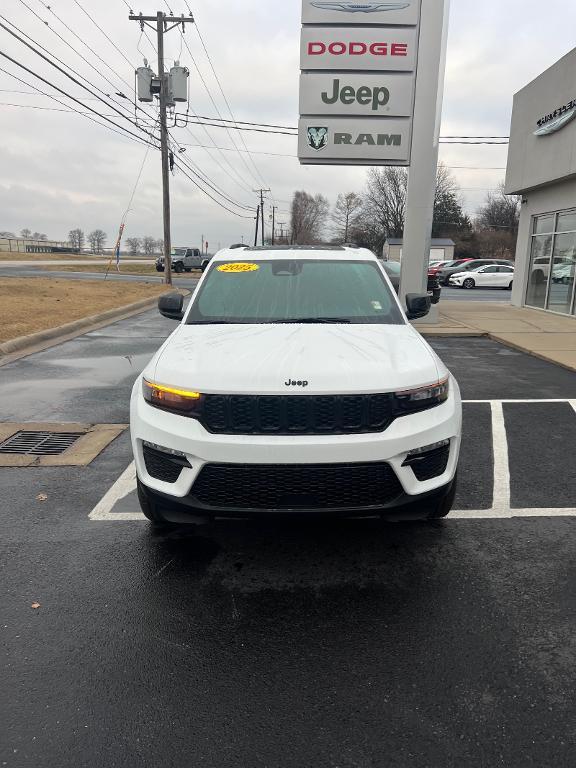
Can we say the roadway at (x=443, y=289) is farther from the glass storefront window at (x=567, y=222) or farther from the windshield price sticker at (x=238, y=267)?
the windshield price sticker at (x=238, y=267)

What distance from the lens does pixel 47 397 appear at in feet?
23.8

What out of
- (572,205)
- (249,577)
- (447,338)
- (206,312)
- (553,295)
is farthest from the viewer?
(553,295)

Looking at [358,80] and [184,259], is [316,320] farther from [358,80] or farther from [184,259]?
[184,259]

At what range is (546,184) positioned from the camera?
54.3 ft

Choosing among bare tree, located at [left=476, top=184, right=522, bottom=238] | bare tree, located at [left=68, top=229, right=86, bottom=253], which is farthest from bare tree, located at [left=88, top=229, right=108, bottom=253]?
bare tree, located at [left=476, top=184, right=522, bottom=238]

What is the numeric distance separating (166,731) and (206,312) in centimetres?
284

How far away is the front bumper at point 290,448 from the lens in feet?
9.62

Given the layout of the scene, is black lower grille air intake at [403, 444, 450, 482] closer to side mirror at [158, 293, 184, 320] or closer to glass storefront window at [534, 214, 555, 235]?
side mirror at [158, 293, 184, 320]

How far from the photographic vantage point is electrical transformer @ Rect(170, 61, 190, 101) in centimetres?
2648

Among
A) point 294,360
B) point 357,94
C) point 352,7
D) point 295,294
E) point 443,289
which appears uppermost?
point 352,7

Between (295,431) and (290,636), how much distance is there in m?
0.98

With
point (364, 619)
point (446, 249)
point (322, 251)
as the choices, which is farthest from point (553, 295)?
point (446, 249)

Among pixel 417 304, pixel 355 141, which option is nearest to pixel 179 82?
pixel 355 141

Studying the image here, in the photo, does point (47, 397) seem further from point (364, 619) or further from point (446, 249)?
point (446, 249)
